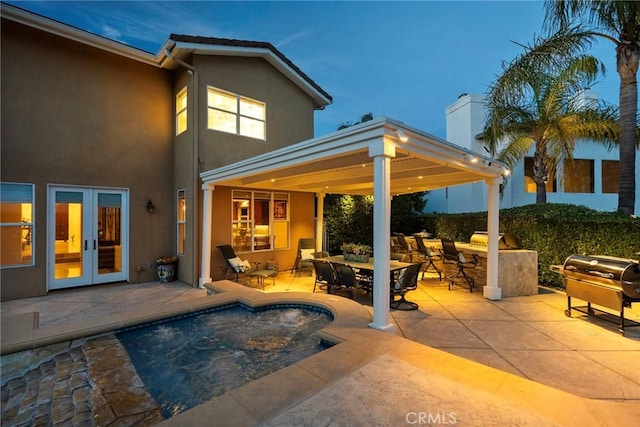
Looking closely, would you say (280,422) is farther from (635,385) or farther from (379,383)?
(635,385)

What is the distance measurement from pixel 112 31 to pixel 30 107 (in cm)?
831

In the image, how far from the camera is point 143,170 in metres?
8.88

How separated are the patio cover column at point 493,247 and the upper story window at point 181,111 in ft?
28.3

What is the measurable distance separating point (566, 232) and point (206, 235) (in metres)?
9.44

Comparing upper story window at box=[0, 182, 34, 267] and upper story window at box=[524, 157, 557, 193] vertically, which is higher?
upper story window at box=[524, 157, 557, 193]

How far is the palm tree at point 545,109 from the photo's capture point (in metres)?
7.75

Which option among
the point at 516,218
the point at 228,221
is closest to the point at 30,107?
the point at 228,221

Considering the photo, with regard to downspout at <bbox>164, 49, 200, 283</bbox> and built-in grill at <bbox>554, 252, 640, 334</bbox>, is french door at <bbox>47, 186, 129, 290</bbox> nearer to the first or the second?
downspout at <bbox>164, 49, 200, 283</bbox>

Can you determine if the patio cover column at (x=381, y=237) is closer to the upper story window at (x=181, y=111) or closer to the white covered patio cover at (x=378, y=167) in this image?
the white covered patio cover at (x=378, y=167)

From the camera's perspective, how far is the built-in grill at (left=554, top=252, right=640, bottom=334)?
466 centimetres

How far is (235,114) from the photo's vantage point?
9555 millimetres

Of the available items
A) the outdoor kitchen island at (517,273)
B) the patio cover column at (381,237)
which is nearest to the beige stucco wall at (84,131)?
the patio cover column at (381,237)

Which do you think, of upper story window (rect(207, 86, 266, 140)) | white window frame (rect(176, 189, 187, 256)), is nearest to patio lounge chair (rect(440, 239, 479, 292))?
upper story window (rect(207, 86, 266, 140))

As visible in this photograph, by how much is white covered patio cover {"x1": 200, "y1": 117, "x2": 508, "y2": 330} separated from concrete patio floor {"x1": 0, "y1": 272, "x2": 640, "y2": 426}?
1.01 meters
